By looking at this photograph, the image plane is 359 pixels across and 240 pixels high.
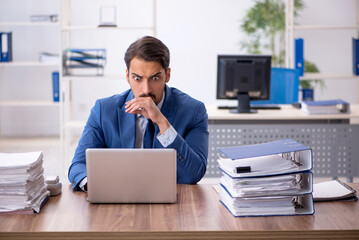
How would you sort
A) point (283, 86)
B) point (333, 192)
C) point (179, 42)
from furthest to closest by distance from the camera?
point (179, 42) < point (283, 86) < point (333, 192)

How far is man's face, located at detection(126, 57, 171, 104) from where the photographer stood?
2.05 m

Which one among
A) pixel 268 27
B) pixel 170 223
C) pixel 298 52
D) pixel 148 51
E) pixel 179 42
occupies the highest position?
pixel 268 27

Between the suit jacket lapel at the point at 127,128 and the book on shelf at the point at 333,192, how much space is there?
28.9 inches

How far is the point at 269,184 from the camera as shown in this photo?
1.65 meters

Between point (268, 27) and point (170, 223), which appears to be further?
point (268, 27)

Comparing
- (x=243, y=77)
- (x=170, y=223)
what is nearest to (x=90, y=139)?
(x=170, y=223)

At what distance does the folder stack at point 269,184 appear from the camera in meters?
1.63

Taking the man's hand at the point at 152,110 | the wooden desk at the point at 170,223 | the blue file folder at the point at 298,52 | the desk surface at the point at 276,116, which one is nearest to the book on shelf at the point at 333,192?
the wooden desk at the point at 170,223

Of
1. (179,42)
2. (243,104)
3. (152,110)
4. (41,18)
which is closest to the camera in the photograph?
(152,110)

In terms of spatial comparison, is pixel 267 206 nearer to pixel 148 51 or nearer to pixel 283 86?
pixel 148 51

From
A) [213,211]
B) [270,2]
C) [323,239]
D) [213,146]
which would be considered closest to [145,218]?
[213,211]

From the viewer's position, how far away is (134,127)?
214 centimetres

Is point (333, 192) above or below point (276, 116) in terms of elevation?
below

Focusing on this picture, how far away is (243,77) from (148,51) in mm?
1943
